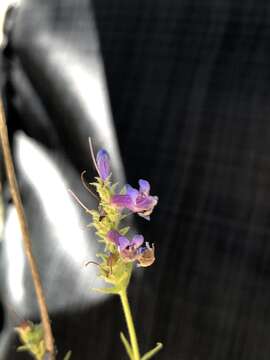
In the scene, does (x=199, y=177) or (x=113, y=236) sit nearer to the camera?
(x=113, y=236)

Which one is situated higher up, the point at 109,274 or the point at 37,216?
the point at 109,274

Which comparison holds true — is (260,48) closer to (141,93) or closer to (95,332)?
(141,93)

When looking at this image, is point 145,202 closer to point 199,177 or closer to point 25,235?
point 25,235

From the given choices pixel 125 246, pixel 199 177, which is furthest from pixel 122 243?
pixel 199 177

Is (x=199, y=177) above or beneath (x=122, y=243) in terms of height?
beneath

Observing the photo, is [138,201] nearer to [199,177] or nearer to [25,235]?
[25,235]

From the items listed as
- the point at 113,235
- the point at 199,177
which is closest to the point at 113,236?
the point at 113,235

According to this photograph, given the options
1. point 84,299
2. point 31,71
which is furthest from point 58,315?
point 31,71

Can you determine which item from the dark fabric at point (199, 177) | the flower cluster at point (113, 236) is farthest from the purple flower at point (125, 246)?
the dark fabric at point (199, 177)

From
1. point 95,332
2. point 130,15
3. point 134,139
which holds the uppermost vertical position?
point 130,15
